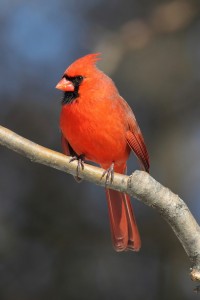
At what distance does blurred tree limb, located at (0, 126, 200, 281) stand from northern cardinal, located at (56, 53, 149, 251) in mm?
596

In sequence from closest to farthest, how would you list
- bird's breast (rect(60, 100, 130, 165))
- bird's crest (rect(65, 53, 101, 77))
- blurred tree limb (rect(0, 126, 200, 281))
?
blurred tree limb (rect(0, 126, 200, 281)), bird's breast (rect(60, 100, 130, 165)), bird's crest (rect(65, 53, 101, 77))

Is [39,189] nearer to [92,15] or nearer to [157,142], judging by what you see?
[157,142]

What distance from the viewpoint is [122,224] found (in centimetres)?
268

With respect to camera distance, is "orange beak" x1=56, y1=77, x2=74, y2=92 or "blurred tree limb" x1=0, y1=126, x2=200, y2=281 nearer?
"blurred tree limb" x1=0, y1=126, x2=200, y2=281

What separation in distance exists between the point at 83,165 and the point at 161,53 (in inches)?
93.2

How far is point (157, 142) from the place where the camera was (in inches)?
156

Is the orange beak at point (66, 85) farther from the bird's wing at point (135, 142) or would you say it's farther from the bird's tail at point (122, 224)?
the bird's tail at point (122, 224)

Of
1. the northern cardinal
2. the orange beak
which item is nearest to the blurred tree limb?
the northern cardinal

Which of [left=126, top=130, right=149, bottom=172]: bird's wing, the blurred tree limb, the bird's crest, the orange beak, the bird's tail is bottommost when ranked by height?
the blurred tree limb

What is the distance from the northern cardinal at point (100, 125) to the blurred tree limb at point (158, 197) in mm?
596

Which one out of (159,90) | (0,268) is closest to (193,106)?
(159,90)

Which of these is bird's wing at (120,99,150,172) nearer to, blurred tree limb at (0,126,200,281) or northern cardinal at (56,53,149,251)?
northern cardinal at (56,53,149,251)

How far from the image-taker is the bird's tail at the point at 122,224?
Answer: 2.60 metres

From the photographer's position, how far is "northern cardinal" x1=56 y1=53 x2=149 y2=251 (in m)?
2.60
